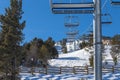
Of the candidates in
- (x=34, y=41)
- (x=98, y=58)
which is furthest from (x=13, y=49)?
(x=34, y=41)

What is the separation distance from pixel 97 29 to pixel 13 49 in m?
21.7

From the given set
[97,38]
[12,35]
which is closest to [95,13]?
[97,38]

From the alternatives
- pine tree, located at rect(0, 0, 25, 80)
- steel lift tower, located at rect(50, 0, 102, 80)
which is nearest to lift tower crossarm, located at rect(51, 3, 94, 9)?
steel lift tower, located at rect(50, 0, 102, 80)

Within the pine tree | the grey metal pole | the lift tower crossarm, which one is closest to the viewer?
the grey metal pole

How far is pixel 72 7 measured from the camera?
9797 millimetres

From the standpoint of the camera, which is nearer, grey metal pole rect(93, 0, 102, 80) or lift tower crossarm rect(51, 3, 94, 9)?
grey metal pole rect(93, 0, 102, 80)

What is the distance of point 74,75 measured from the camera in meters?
50.8

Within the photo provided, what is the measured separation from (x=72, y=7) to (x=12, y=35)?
70.1ft

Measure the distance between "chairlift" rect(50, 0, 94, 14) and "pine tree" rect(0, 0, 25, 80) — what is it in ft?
67.0

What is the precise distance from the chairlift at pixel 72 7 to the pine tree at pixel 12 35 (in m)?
20.4

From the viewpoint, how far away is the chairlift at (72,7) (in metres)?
9.73

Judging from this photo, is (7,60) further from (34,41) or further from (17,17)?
(34,41)

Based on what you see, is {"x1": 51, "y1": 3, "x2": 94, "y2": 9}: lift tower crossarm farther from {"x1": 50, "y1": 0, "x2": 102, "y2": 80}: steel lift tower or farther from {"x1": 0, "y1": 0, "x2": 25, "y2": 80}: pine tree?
{"x1": 0, "y1": 0, "x2": 25, "y2": 80}: pine tree

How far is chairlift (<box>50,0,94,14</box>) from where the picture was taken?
9734 millimetres
